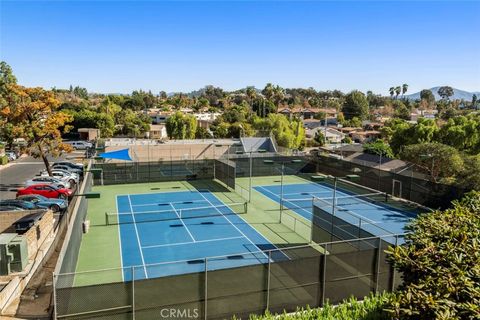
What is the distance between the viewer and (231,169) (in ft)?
109

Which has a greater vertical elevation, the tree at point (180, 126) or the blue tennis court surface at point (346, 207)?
the tree at point (180, 126)

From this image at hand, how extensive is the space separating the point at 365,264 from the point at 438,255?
5.05 m

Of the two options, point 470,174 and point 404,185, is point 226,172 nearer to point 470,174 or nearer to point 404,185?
point 404,185

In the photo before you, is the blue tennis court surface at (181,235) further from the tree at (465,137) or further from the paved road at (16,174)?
the tree at (465,137)

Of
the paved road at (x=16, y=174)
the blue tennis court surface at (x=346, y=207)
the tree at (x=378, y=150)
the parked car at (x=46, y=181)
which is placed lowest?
the blue tennis court surface at (x=346, y=207)

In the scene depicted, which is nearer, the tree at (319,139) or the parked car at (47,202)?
the parked car at (47,202)

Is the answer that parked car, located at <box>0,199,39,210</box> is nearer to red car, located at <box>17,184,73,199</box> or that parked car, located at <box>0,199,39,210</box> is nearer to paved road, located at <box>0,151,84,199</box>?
red car, located at <box>17,184,73,199</box>

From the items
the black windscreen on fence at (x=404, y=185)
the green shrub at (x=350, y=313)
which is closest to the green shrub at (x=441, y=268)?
the green shrub at (x=350, y=313)

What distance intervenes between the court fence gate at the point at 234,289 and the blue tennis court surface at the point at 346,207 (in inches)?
354

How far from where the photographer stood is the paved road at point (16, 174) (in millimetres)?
29978

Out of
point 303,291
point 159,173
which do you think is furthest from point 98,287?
point 159,173

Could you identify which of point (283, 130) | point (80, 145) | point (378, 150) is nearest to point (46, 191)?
point (80, 145)

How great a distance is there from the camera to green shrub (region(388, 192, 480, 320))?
20.0 ft

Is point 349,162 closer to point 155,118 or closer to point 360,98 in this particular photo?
point 155,118
